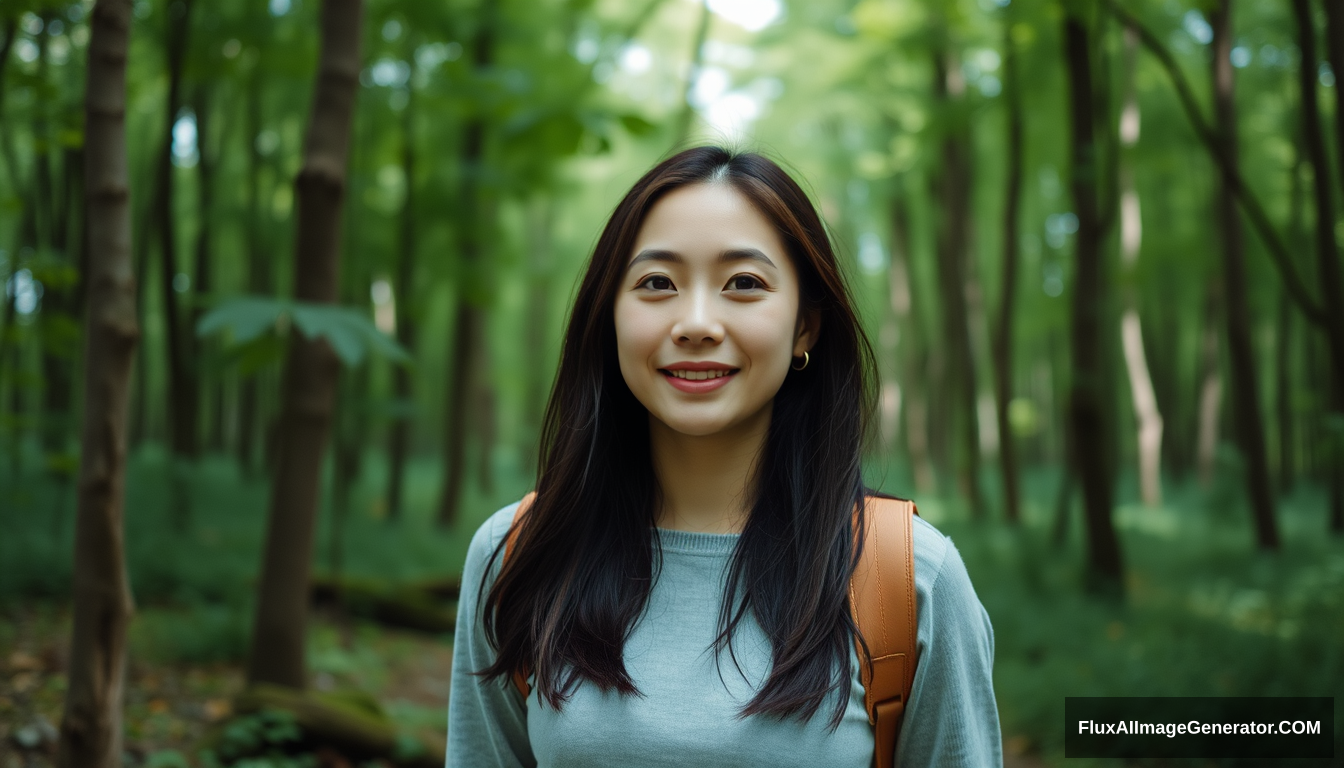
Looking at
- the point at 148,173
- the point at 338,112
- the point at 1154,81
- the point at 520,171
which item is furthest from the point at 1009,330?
the point at 148,173

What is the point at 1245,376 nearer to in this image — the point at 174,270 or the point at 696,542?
the point at 696,542

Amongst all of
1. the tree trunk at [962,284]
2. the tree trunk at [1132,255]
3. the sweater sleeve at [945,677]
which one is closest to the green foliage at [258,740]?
the sweater sleeve at [945,677]

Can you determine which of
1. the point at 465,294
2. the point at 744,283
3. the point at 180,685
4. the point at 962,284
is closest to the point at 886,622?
the point at 744,283

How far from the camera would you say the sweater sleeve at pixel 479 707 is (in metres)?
1.82

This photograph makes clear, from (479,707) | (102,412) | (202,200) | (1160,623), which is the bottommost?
(1160,623)

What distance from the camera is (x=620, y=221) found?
1765mm

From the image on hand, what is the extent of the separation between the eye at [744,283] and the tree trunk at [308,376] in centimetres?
306

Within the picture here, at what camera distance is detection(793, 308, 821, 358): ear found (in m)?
1.81

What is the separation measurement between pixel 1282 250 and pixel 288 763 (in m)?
6.17

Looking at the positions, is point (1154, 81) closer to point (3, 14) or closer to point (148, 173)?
point (3, 14)

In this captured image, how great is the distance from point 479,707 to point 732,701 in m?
0.59

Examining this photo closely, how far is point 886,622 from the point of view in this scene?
157 centimetres

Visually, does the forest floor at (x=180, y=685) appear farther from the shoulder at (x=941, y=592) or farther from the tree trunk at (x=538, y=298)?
the tree trunk at (x=538, y=298)

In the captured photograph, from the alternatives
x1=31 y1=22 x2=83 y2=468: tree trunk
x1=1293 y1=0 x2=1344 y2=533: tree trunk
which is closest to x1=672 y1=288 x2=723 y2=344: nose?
x1=1293 y1=0 x2=1344 y2=533: tree trunk
